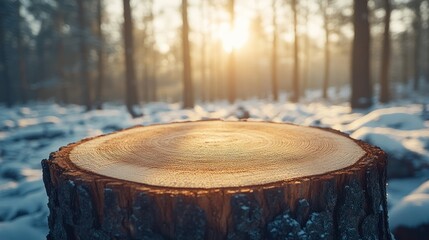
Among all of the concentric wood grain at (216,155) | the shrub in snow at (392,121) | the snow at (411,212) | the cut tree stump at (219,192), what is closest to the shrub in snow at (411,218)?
the snow at (411,212)

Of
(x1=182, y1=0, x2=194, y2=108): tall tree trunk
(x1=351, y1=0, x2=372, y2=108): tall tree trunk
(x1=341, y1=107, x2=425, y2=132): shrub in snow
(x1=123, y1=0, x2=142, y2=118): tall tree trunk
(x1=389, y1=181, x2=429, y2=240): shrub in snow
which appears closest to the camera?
(x1=389, y1=181, x2=429, y2=240): shrub in snow

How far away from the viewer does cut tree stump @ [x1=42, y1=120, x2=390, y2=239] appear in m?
1.62

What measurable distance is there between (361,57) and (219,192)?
830 centimetres

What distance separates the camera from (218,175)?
1812 mm

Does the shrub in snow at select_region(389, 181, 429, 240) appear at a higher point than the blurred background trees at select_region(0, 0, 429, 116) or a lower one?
lower

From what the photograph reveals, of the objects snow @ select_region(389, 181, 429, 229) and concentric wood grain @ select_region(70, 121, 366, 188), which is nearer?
concentric wood grain @ select_region(70, 121, 366, 188)

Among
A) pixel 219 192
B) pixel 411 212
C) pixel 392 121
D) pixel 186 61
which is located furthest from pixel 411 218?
pixel 186 61

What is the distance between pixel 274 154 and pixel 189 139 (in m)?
0.82

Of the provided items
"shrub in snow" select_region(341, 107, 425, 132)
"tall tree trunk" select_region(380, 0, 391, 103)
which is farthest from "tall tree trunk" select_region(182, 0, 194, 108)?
"shrub in snow" select_region(341, 107, 425, 132)

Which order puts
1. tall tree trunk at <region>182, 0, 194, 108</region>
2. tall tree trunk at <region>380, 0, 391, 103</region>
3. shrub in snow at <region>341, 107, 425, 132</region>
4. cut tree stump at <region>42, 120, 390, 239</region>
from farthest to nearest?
tall tree trunk at <region>182, 0, 194, 108</region> → tall tree trunk at <region>380, 0, 391, 103</region> → shrub in snow at <region>341, 107, 425, 132</region> → cut tree stump at <region>42, 120, 390, 239</region>

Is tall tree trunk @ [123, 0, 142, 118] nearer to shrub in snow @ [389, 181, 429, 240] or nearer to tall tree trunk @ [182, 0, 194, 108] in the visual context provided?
tall tree trunk @ [182, 0, 194, 108]

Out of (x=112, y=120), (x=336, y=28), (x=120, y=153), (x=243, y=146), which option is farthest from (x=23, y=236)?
(x=336, y=28)

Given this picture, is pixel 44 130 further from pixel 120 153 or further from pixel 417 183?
pixel 417 183

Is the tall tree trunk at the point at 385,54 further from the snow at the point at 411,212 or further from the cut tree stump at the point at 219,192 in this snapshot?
the cut tree stump at the point at 219,192
